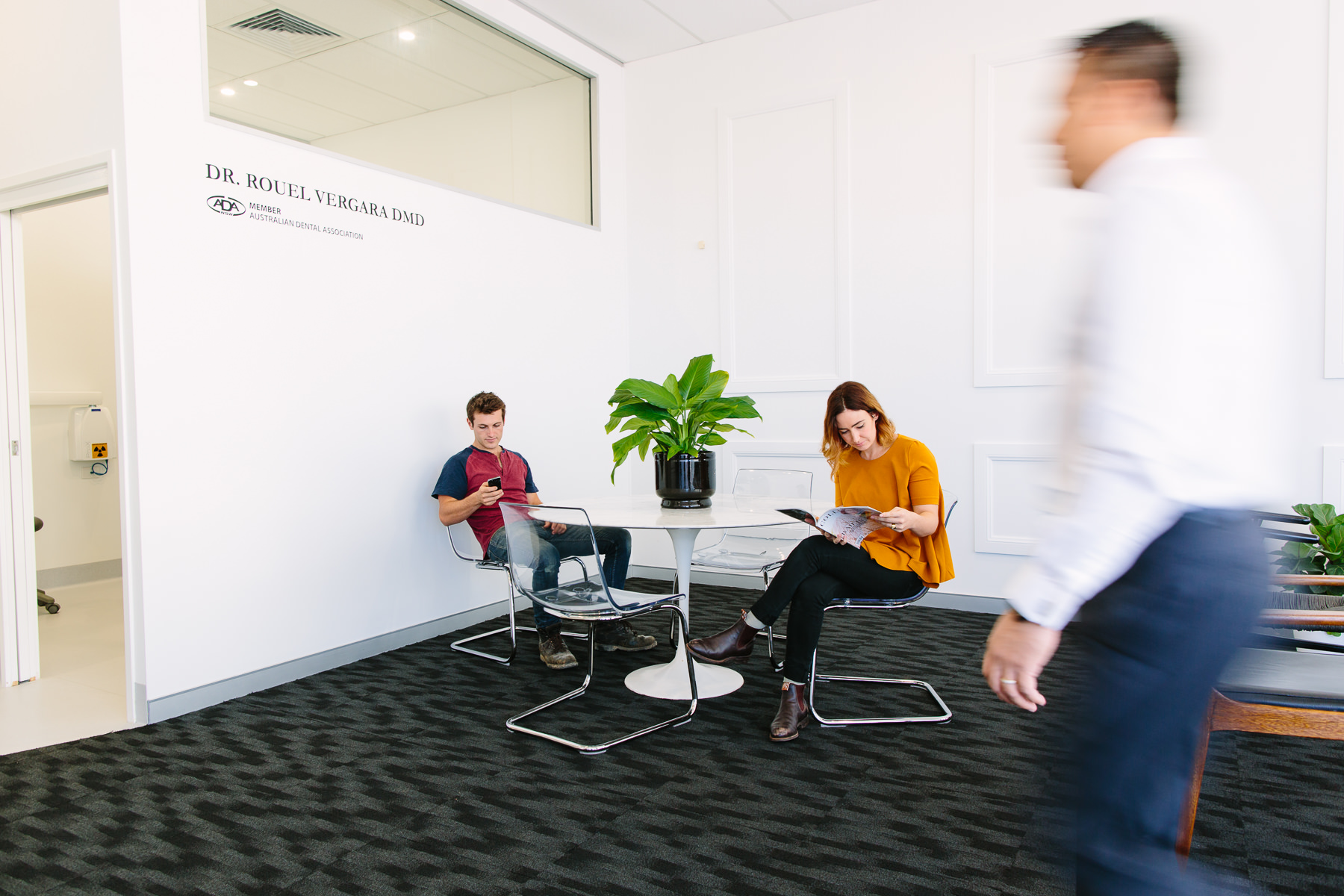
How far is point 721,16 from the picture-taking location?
17.1 ft

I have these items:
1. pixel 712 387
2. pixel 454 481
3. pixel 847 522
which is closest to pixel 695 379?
pixel 712 387

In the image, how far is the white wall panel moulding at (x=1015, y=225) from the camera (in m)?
4.59

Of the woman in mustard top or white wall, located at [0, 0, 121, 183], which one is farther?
white wall, located at [0, 0, 121, 183]

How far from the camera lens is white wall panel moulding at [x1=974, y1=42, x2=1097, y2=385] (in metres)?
4.59

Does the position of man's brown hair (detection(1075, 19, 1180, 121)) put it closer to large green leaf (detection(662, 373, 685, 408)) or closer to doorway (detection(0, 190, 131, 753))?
large green leaf (detection(662, 373, 685, 408))

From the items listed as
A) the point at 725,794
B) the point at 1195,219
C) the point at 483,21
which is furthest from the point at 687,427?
the point at 483,21

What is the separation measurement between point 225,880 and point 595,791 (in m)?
1.01

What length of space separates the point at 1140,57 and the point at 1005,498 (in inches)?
156

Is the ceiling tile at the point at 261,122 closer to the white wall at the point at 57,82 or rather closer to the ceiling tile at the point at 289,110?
the ceiling tile at the point at 289,110

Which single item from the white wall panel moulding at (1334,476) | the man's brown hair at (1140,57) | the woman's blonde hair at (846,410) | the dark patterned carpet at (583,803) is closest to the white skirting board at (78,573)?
the dark patterned carpet at (583,803)

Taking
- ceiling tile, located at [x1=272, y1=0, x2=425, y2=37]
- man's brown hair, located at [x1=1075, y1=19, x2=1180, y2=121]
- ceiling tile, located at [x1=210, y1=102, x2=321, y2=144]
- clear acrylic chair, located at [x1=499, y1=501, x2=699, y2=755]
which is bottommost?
clear acrylic chair, located at [x1=499, y1=501, x2=699, y2=755]

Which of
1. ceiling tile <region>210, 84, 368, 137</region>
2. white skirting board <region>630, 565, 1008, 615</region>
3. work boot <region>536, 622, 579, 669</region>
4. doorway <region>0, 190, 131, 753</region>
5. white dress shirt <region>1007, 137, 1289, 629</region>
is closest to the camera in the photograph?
white dress shirt <region>1007, 137, 1289, 629</region>

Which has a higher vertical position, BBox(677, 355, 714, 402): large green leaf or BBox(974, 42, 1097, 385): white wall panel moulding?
BBox(974, 42, 1097, 385): white wall panel moulding

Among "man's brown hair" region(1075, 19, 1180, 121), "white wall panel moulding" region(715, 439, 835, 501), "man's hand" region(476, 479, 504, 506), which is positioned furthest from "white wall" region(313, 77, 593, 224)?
"man's brown hair" region(1075, 19, 1180, 121)
